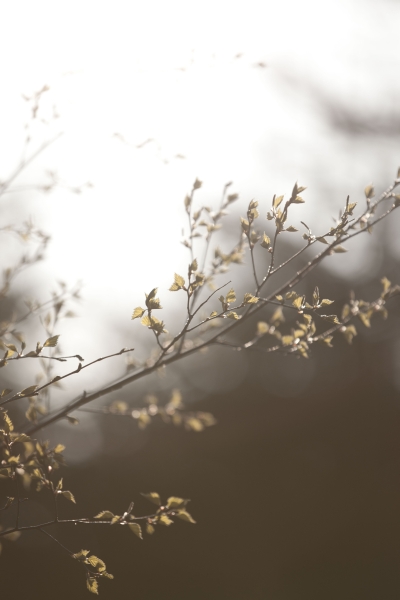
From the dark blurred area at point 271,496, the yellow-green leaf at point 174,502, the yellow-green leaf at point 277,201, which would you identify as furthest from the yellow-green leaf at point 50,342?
the dark blurred area at point 271,496

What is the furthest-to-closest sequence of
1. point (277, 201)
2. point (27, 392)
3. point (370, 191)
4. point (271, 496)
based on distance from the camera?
point (271, 496) < point (370, 191) < point (277, 201) < point (27, 392)

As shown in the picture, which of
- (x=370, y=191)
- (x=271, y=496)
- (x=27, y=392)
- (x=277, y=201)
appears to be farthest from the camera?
(x=271, y=496)

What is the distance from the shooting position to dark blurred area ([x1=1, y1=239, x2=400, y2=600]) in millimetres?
4875

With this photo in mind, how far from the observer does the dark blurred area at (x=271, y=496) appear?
16.0ft

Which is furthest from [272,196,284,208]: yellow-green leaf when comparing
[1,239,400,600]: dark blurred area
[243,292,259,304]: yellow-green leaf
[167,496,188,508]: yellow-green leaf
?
[1,239,400,600]: dark blurred area

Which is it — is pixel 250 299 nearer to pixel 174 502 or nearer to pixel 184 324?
pixel 184 324

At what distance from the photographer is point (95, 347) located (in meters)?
3.79

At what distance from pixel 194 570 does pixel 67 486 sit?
213cm

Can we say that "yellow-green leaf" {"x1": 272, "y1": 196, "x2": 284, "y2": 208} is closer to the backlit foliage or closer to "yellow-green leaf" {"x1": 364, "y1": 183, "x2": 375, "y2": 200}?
the backlit foliage

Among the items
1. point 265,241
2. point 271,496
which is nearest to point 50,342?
point 265,241

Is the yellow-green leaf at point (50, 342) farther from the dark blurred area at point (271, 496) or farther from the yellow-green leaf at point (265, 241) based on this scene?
the dark blurred area at point (271, 496)

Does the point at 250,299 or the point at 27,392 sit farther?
the point at 250,299

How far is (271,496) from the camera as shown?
5602 millimetres

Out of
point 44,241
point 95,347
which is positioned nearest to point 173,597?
point 95,347
